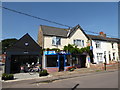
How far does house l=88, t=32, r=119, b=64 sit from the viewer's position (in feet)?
84.3

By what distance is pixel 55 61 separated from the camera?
20672mm

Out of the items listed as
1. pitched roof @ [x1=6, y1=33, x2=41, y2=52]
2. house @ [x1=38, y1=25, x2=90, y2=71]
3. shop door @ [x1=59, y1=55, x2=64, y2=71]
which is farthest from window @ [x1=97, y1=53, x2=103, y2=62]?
pitched roof @ [x1=6, y1=33, x2=41, y2=52]

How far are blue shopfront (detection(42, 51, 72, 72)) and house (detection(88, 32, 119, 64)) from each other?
797 cm

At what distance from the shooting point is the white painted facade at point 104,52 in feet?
84.2

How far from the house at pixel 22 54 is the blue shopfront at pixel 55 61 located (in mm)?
1233

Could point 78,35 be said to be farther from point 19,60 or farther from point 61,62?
point 19,60

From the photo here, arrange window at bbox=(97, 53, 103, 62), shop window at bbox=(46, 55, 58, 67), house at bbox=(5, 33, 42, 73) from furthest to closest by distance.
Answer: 1. window at bbox=(97, 53, 103, 62)
2. shop window at bbox=(46, 55, 58, 67)
3. house at bbox=(5, 33, 42, 73)

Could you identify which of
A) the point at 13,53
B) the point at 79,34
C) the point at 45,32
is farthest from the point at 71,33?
the point at 13,53

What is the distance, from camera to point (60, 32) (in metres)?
23.2

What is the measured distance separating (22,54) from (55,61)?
602 centimetres

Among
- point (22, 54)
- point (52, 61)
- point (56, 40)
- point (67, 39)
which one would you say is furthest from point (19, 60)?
point (67, 39)

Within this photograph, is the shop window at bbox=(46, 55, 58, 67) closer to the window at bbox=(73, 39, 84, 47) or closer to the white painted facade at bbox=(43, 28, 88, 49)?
the white painted facade at bbox=(43, 28, 88, 49)

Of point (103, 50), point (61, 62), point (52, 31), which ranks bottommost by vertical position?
point (61, 62)

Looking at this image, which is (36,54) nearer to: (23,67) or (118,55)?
(23,67)
